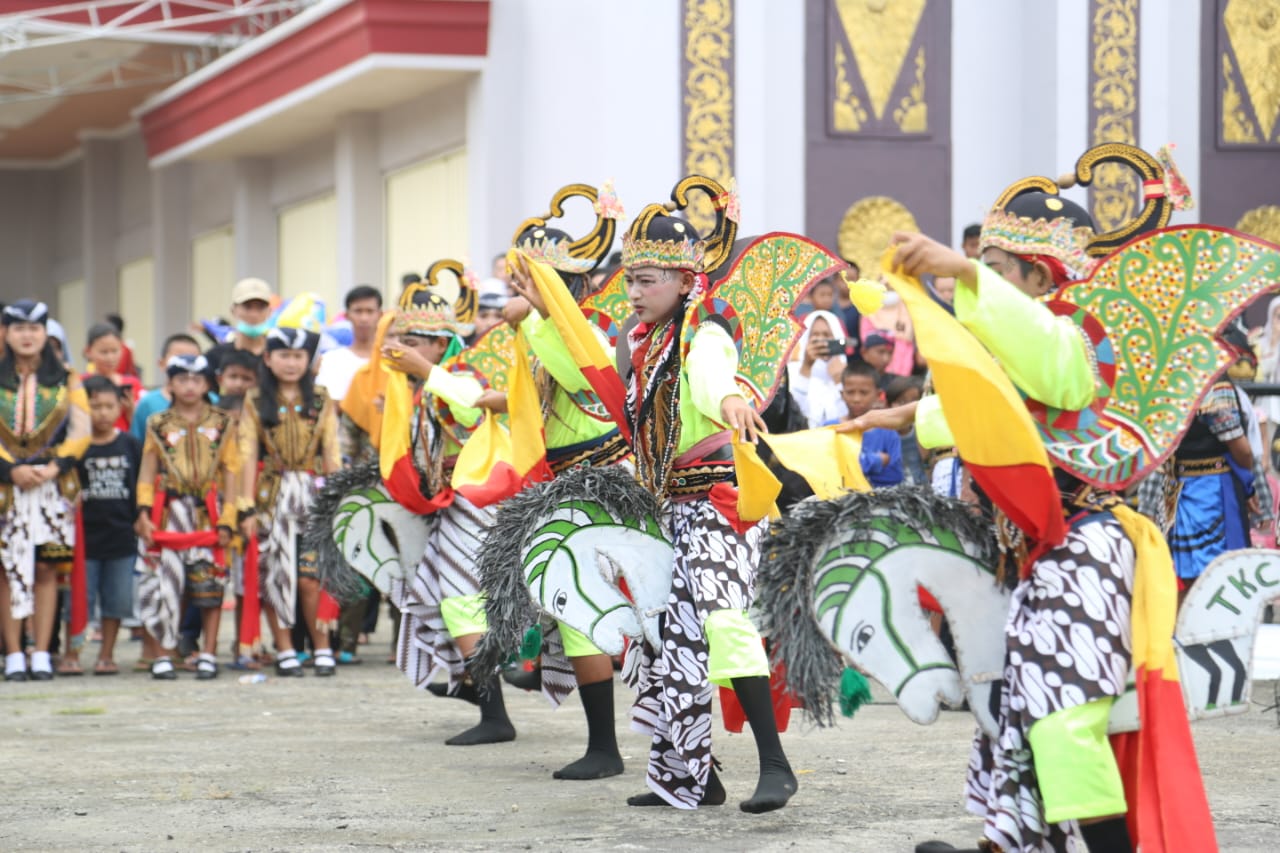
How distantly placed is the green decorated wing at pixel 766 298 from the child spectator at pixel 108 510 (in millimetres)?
5318

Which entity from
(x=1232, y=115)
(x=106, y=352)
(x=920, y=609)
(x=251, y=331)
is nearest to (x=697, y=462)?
(x=920, y=609)

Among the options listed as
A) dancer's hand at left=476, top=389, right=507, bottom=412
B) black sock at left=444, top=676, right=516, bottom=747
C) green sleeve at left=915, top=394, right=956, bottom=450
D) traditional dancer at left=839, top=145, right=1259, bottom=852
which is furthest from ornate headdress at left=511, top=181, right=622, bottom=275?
traditional dancer at left=839, top=145, right=1259, bottom=852

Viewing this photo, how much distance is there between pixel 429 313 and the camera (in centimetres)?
789

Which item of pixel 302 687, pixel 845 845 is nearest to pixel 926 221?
pixel 302 687

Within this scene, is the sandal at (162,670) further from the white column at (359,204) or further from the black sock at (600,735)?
the white column at (359,204)

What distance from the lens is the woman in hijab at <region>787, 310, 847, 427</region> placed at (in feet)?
34.2

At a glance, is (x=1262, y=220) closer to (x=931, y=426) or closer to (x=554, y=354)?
(x=554, y=354)

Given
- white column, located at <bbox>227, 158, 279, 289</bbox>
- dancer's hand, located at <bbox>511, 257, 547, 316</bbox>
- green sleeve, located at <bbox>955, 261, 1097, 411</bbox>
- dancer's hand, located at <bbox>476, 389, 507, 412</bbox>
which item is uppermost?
white column, located at <bbox>227, 158, 279, 289</bbox>

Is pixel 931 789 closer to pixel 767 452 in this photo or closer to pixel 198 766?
pixel 767 452

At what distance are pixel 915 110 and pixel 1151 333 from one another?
10739 mm

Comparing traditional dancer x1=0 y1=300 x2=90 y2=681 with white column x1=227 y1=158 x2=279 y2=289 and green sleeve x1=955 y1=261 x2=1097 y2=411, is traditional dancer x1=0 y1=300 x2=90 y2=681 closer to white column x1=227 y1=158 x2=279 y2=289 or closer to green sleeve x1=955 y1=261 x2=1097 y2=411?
green sleeve x1=955 y1=261 x2=1097 y2=411

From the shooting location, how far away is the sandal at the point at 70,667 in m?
9.97

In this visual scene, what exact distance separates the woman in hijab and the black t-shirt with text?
3.56 m

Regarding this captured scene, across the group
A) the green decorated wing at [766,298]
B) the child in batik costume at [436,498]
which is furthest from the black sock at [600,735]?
the green decorated wing at [766,298]
